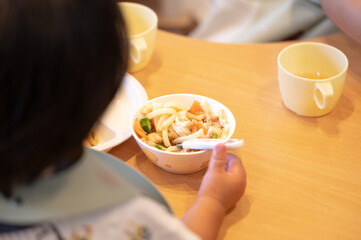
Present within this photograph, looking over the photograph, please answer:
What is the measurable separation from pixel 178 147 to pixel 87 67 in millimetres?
324

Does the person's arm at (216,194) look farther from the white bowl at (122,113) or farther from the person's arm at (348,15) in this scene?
the person's arm at (348,15)

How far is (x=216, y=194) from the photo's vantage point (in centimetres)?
65

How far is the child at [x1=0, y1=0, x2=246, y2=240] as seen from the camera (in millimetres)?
410

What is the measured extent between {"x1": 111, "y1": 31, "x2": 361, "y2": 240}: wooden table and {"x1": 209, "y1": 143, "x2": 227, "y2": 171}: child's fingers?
0.06 m

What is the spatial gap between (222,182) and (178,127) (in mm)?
132

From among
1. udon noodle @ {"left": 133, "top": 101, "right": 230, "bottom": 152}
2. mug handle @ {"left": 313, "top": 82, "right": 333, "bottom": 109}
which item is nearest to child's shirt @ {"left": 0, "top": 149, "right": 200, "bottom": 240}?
udon noodle @ {"left": 133, "top": 101, "right": 230, "bottom": 152}

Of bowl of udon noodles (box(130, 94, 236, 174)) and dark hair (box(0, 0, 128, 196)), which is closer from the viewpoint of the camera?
dark hair (box(0, 0, 128, 196))

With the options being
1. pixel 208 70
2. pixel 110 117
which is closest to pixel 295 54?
pixel 208 70

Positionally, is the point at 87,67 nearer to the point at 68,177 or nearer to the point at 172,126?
the point at 68,177

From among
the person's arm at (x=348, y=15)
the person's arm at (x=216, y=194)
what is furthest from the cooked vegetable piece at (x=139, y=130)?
the person's arm at (x=348, y=15)

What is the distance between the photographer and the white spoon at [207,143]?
648 millimetres

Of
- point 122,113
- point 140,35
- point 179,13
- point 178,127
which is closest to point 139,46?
point 140,35

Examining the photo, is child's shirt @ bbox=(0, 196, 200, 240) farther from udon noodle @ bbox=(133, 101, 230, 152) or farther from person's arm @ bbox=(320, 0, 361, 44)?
person's arm @ bbox=(320, 0, 361, 44)

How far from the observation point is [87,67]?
0.44 metres
